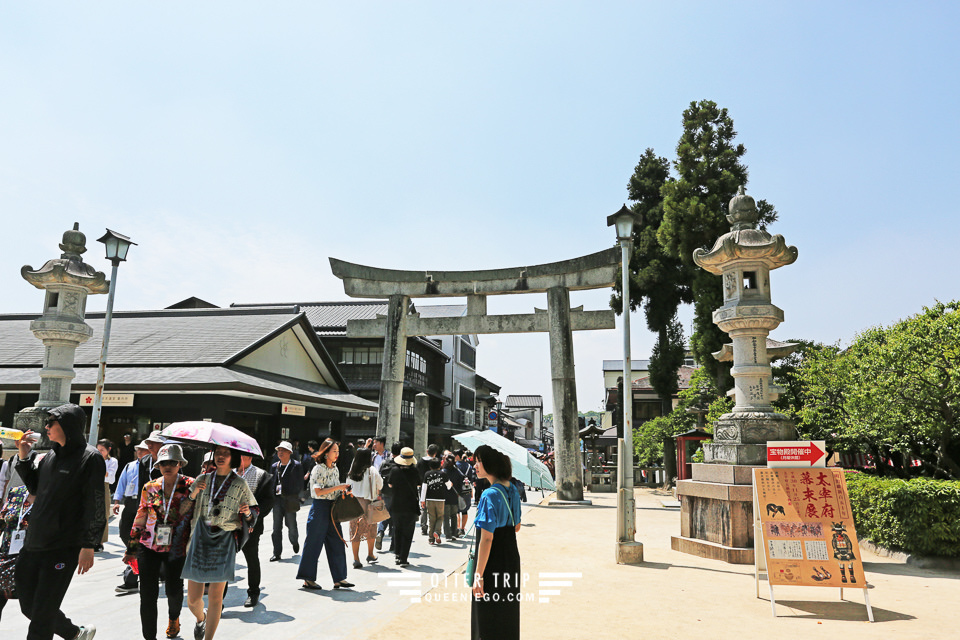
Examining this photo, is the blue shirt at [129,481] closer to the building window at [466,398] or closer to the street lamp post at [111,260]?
the street lamp post at [111,260]

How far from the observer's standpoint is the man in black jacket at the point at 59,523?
13.5 feet

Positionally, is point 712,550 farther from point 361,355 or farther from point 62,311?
point 361,355

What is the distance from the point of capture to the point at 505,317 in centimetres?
1998

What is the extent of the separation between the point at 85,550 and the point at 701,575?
24.4 feet

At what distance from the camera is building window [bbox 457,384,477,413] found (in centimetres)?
4819

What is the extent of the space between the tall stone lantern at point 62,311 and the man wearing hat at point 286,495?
19.0 feet

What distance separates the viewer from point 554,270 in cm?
1916

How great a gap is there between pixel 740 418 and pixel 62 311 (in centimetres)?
1302

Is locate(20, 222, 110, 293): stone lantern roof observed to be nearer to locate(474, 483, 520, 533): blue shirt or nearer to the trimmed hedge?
locate(474, 483, 520, 533): blue shirt

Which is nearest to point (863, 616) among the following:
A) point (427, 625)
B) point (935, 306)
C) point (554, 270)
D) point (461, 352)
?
point (427, 625)

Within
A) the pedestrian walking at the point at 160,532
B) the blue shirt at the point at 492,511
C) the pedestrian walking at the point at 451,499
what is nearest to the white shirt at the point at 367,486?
the pedestrian walking at the point at 451,499

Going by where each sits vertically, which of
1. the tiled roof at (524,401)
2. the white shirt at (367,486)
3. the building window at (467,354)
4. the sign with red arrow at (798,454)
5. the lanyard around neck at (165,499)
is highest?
the building window at (467,354)

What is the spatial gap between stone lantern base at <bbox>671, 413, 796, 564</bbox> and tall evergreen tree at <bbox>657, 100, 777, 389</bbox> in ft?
38.2

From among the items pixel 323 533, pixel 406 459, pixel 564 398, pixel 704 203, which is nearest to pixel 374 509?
pixel 406 459
